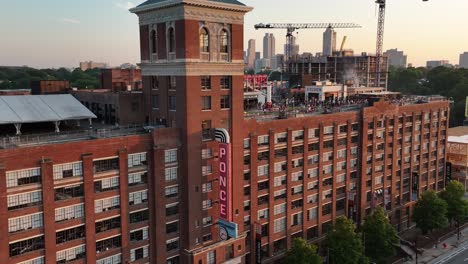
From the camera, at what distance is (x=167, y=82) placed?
60.9 meters

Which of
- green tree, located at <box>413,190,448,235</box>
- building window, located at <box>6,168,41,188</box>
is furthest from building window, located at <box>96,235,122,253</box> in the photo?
green tree, located at <box>413,190,448,235</box>

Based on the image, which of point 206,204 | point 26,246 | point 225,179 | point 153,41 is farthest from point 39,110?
point 225,179

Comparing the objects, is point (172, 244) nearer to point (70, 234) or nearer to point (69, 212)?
point (70, 234)

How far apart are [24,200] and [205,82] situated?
26693mm

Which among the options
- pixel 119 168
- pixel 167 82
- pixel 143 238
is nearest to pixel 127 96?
pixel 167 82

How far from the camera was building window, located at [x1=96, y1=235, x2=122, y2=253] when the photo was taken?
5347cm

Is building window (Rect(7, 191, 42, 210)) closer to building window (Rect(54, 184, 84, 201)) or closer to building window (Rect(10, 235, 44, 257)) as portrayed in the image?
building window (Rect(54, 184, 84, 201))

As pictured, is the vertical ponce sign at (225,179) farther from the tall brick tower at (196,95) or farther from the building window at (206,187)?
the building window at (206,187)

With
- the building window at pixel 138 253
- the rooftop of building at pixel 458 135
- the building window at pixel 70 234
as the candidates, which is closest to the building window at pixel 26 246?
the building window at pixel 70 234

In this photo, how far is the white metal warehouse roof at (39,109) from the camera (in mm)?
56691

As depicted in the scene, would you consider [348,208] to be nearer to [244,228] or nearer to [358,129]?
[358,129]

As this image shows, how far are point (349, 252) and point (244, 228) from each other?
18664mm

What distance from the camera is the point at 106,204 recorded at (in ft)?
175

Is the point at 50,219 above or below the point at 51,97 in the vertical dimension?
below
